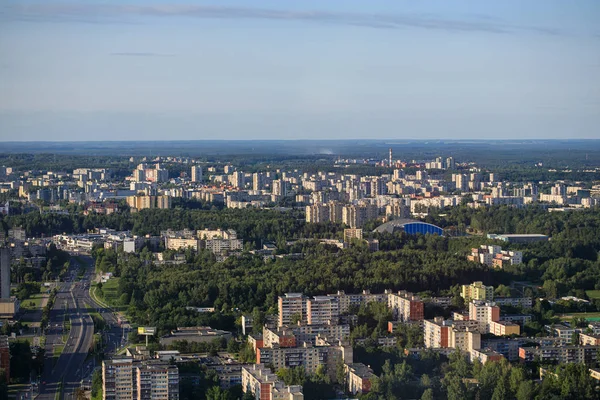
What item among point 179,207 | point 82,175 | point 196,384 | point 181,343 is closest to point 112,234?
point 179,207

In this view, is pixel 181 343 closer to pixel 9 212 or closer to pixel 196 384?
pixel 196 384

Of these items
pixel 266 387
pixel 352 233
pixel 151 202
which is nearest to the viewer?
pixel 266 387

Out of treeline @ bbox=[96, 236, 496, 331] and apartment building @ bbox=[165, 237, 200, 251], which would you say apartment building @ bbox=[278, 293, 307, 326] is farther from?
apartment building @ bbox=[165, 237, 200, 251]

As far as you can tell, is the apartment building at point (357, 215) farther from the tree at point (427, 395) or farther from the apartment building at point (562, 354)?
the tree at point (427, 395)

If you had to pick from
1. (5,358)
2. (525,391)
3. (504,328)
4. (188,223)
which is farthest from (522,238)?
(5,358)

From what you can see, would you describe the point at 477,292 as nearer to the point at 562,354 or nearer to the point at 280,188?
the point at 562,354

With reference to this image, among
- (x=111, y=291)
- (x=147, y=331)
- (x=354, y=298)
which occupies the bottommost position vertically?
(x=111, y=291)

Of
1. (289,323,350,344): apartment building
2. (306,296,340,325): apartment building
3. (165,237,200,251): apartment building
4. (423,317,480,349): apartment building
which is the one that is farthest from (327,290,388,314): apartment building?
(165,237,200,251): apartment building
